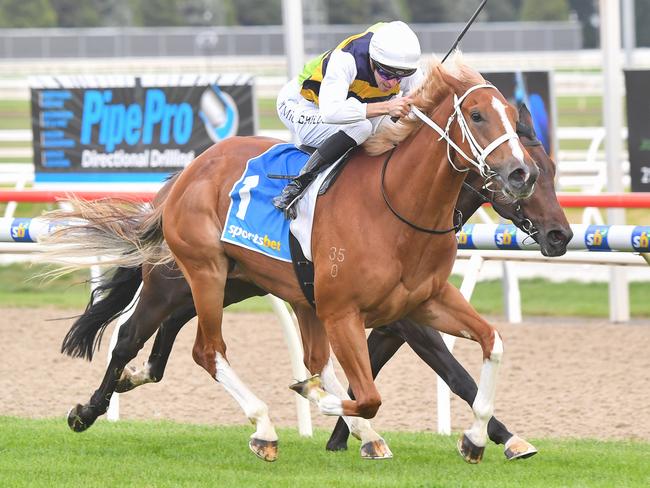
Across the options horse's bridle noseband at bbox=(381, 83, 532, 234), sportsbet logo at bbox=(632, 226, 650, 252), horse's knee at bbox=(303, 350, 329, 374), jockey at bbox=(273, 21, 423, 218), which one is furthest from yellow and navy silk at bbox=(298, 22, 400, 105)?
sportsbet logo at bbox=(632, 226, 650, 252)

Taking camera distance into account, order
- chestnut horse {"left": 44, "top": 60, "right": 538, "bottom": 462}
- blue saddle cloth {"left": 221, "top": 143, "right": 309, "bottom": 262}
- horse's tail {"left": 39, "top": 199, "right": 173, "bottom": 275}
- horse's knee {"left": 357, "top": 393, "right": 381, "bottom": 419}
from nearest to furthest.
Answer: chestnut horse {"left": 44, "top": 60, "right": 538, "bottom": 462} < horse's knee {"left": 357, "top": 393, "right": 381, "bottom": 419} < blue saddle cloth {"left": 221, "top": 143, "right": 309, "bottom": 262} < horse's tail {"left": 39, "top": 199, "right": 173, "bottom": 275}

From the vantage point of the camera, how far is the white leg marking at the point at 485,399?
4.70 metres

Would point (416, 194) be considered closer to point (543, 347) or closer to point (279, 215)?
point (279, 215)

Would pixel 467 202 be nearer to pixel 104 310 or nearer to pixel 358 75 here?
pixel 358 75

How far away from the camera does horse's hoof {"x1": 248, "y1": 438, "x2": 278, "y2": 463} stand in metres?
4.91

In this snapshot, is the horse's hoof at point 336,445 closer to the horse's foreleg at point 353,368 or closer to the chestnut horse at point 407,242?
the chestnut horse at point 407,242

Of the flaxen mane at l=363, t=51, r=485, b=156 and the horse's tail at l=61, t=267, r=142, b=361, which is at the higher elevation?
the flaxen mane at l=363, t=51, r=485, b=156

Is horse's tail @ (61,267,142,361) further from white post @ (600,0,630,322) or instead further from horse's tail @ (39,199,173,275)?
white post @ (600,0,630,322)

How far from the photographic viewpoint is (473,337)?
4.86m

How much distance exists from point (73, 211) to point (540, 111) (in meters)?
4.60

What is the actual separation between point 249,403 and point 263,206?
0.79 meters

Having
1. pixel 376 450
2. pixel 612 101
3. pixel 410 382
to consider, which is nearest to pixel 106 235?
pixel 376 450

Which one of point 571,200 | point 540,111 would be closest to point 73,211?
point 571,200

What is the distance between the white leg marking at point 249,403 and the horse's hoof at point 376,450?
0.37 metres
